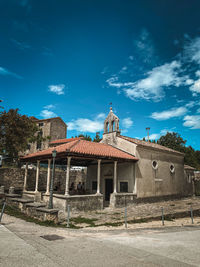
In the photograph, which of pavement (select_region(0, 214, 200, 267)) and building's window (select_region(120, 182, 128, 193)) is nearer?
pavement (select_region(0, 214, 200, 267))

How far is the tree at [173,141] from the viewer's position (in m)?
37.8

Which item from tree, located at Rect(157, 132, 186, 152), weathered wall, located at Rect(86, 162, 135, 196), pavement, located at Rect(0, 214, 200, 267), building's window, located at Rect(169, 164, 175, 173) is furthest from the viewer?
tree, located at Rect(157, 132, 186, 152)

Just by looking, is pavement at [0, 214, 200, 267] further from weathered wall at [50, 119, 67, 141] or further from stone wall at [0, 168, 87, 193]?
weathered wall at [50, 119, 67, 141]

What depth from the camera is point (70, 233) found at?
7.86 meters

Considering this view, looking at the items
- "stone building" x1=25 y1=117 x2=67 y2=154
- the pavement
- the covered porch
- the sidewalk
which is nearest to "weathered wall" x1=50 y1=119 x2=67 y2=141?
"stone building" x1=25 y1=117 x2=67 y2=154

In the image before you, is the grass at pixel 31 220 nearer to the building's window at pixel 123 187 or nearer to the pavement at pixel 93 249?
the pavement at pixel 93 249

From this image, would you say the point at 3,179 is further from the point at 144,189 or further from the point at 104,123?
the point at 144,189

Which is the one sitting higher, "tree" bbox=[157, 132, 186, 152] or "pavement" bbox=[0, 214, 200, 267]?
"tree" bbox=[157, 132, 186, 152]

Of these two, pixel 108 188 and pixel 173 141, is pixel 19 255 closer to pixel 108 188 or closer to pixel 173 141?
pixel 108 188

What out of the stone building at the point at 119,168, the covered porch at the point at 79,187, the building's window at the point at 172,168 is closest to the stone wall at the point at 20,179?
the covered porch at the point at 79,187

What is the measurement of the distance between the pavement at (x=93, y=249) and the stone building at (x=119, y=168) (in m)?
6.18

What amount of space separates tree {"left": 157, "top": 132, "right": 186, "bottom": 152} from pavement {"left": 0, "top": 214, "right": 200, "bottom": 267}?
32.2 m

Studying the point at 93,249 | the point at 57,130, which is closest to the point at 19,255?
the point at 93,249

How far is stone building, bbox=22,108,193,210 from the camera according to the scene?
1477 centimetres
